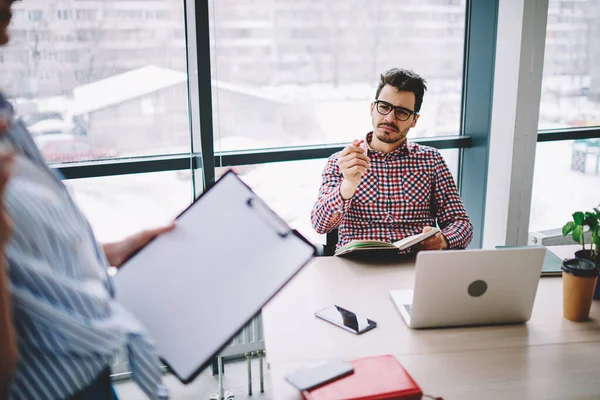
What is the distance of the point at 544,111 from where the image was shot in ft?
10.8

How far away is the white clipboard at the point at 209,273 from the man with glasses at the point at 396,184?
1.14 m

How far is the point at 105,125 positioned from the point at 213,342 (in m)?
1.77

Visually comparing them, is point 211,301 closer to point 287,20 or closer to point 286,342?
point 286,342

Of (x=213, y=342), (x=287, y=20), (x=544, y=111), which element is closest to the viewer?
(x=213, y=342)

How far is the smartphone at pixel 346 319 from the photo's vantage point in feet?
5.10

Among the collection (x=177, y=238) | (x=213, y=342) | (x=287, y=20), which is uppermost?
(x=287, y=20)

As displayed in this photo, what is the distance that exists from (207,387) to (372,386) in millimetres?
1687

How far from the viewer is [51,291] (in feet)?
2.82

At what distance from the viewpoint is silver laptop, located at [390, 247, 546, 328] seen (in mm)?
1457

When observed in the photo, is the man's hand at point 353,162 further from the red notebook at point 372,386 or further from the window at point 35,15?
the window at point 35,15

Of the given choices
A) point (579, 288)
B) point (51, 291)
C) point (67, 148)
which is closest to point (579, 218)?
point (579, 288)

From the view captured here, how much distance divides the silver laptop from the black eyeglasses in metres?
1.10

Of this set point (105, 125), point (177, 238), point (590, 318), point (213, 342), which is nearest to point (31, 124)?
point (105, 125)

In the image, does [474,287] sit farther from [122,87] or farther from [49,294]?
[122,87]
